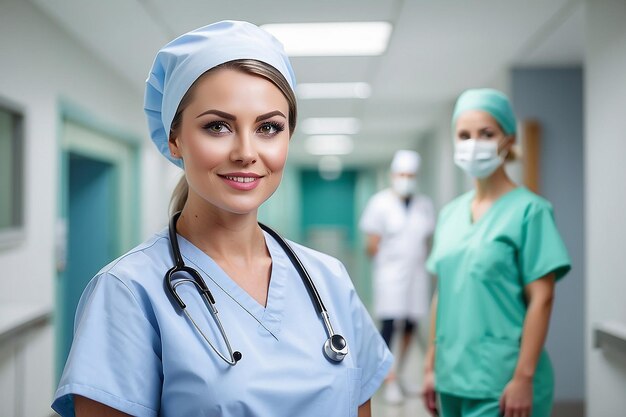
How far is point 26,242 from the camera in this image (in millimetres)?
1668

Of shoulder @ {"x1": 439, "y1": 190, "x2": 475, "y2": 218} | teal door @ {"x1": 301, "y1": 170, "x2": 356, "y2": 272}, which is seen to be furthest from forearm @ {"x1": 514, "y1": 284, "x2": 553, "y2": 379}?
teal door @ {"x1": 301, "y1": 170, "x2": 356, "y2": 272}

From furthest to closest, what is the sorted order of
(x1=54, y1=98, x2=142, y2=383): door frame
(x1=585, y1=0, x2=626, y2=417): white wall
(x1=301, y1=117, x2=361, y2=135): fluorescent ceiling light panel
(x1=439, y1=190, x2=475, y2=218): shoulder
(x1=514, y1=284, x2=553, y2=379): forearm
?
(x1=301, y1=117, x2=361, y2=135): fluorescent ceiling light panel, (x1=54, y1=98, x2=142, y2=383): door frame, (x1=585, y1=0, x2=626, y2=417): white wall, (x1=439, y1=190, x2=475, y2=218): shoulder, (x1=514, y1=284, x2=553, y2=379): forearm

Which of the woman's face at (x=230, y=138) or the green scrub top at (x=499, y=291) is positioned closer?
the woman's face at (x=230, y=138)

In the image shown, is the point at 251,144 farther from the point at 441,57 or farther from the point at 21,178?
the point at 441,57

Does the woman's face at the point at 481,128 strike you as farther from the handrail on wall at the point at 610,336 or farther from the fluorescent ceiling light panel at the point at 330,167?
the fluorescent ceiling light panel at the point at 330,167

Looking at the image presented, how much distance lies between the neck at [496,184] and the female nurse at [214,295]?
2.28 feet

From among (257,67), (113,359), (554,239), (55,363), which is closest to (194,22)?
(257,67)

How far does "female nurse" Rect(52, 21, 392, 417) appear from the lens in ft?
2.14

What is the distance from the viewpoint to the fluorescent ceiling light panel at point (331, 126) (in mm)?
4031

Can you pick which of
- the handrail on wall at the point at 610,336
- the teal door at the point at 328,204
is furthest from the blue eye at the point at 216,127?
the teal door at the point at 328,204

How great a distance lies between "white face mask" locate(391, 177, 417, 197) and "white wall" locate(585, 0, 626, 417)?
1.27m

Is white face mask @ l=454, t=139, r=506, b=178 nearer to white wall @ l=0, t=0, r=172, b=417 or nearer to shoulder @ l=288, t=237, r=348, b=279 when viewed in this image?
shoulder @ l=288, t=237, r=348, b=279

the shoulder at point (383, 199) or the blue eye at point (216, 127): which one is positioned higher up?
the blue eye at point (216, 127)

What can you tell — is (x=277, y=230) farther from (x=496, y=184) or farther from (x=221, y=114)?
(x=221, y=114)
